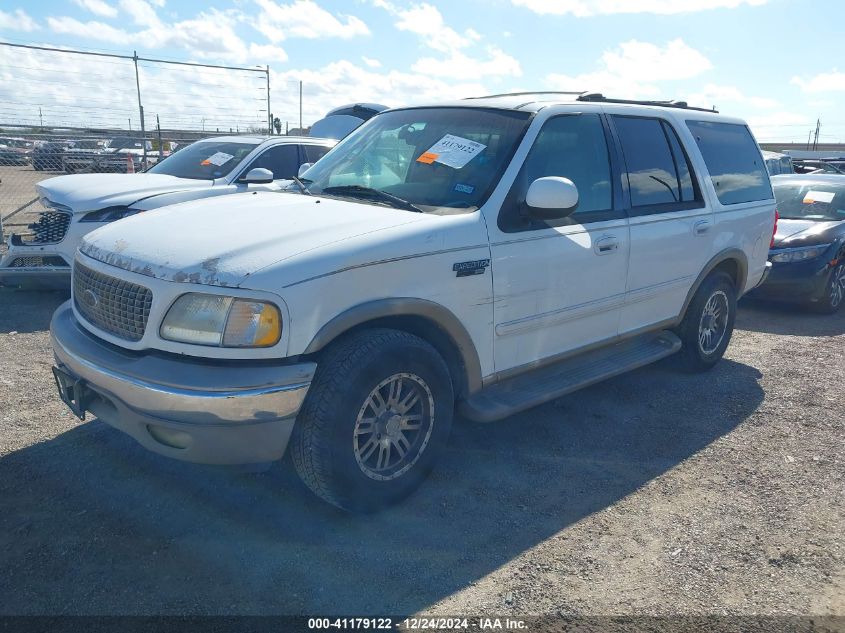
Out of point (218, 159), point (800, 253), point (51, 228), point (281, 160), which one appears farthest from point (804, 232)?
point (51, 228)

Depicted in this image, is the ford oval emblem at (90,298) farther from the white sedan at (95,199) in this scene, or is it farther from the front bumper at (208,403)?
the white sedan at (95,199)

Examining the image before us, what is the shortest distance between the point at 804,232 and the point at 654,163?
14.1ft

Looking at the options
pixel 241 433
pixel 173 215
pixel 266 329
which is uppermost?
pixel 173 215

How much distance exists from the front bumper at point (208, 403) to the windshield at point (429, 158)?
129 centimetres

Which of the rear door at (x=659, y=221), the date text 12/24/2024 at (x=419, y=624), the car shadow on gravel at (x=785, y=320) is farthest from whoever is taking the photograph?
the car shadow on gravel at (x=785, y=320)

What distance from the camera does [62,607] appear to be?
2.59 metres

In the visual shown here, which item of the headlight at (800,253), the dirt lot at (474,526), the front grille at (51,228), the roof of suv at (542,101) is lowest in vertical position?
the dirt lot at (474,526)

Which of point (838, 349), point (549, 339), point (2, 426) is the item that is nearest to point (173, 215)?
point (2, 426)

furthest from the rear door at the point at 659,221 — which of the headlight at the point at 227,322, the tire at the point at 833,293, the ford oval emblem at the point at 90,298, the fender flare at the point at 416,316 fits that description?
the tire at the point at 833,293

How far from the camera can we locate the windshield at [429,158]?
3.63 metres

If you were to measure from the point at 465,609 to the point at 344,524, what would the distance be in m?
0.78

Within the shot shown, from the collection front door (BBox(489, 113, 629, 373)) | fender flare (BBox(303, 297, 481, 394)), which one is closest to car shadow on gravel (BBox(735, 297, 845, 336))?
front door (BBox(489, 113, 629, 373))

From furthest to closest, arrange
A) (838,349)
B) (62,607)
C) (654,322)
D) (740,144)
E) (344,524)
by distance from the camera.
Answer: (838,349), (740,144), (654,322), (344,524), (62,607)

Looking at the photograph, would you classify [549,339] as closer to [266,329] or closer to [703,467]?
[703,467]
